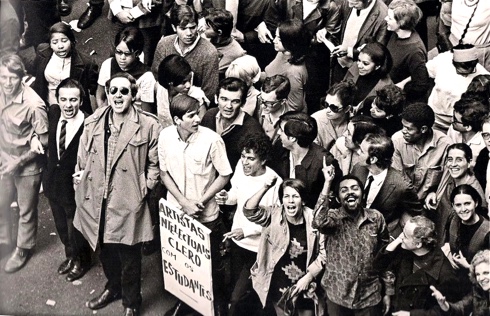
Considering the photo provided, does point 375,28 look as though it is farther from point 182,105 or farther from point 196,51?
point 182,105

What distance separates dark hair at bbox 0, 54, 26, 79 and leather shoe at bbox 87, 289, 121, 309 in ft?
4.05

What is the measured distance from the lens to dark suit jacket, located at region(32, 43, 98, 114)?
451 cm

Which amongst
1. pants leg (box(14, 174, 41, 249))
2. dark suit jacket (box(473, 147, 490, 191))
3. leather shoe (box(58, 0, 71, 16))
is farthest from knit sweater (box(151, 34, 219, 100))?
dark suit jacket (box(473, 147, 490, 191))

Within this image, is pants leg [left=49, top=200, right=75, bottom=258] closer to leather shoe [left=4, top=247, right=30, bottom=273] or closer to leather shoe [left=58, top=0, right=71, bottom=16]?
leather shoe [left=4, top=247, right=30, bottom=273]

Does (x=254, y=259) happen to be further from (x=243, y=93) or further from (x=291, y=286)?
(x=243, y=93)

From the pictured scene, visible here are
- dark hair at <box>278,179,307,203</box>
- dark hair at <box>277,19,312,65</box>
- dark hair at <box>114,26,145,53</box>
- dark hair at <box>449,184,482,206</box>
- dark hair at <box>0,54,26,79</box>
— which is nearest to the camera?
dark hair at <box>449,184,482,206</box>

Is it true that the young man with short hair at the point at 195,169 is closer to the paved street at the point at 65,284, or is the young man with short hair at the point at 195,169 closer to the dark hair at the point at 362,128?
the paved street at the point at 65,284

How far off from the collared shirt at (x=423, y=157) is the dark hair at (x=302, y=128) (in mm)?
397

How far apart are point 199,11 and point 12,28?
1.00m

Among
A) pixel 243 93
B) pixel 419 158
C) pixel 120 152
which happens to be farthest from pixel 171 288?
pixel 419 158

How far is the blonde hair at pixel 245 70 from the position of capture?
4.38 meters

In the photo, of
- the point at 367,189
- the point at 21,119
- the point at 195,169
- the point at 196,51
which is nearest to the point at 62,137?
the point at 21,119

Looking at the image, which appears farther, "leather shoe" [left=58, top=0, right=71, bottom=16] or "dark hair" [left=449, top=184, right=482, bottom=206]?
"leather shoe" [left=58, top=0, right=71, bottom=16]

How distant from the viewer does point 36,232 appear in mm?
4637
